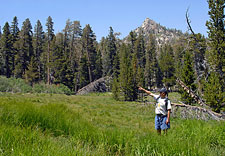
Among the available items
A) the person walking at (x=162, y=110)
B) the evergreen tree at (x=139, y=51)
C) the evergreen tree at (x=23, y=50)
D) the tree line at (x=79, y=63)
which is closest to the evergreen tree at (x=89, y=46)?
the tree line at (x=79, y=63)

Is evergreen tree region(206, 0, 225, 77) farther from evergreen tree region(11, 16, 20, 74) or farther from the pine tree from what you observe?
evergreen tree region(11, 16, 20, 74)

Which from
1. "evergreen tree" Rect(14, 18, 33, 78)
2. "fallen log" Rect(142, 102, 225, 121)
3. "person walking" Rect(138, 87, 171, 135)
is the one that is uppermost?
"evergreen tree" Rect(14, 18, 33, 78)

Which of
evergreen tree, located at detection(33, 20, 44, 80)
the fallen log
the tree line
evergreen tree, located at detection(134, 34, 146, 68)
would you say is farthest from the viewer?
evergreen tree, located at detection(134, 34, 146, 68)

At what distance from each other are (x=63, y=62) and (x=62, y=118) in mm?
47610

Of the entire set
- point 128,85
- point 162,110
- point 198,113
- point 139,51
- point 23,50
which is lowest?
point 198,113

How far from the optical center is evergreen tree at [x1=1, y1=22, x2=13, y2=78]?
54.2 m

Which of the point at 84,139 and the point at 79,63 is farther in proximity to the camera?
the point at 79,63

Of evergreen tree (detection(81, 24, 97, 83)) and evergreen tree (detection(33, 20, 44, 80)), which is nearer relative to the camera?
evergreen tree (detection(81, 24, 97, 83))

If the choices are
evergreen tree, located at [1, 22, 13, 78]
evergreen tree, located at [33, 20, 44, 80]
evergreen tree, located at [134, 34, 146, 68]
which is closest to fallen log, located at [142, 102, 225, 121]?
evergreen tree, located at [1, 22, 13, 78]

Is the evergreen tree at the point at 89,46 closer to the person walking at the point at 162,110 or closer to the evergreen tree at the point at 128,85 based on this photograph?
the evergreen tree at the point at 128,85

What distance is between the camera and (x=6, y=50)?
5419 centimetres

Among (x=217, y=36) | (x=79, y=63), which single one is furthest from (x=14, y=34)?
(x=217, y=36)

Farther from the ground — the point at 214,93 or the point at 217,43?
the point at 217,43

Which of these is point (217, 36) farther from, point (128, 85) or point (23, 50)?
point (23, 50)
